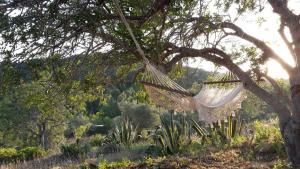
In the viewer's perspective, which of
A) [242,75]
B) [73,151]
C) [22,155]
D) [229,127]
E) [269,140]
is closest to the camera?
[242,75]

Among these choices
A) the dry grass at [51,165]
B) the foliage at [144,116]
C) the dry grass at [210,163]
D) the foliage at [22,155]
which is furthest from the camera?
the foliage at [144,116]

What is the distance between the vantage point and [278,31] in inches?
254

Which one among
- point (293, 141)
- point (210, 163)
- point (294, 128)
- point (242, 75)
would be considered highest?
point (242, 75)

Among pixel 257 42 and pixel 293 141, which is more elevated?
pixel 257 42

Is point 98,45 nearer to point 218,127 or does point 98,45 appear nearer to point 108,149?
point 218,127

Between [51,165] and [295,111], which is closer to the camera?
[295,111]

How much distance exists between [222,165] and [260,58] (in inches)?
83.6

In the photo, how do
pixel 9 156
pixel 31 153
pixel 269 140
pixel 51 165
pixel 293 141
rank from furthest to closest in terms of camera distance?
1. pixel 9 156
2. pixel 31 153
3. pixel 51 165
4. pixel 269 140
5. pixel 293 141

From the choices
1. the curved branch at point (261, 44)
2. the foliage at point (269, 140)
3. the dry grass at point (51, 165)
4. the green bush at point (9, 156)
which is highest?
the curved branch at point (261, 44)

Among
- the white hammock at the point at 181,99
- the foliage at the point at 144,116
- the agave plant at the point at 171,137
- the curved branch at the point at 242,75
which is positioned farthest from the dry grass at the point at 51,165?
the foliage at the point at 144,116

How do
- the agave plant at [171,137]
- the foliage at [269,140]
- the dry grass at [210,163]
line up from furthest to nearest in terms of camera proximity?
the agave plant at [171,137] → the foliage at [269,140] → the dry grass at [210,163]

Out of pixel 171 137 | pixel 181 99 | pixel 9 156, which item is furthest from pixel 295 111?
pixel 9 156

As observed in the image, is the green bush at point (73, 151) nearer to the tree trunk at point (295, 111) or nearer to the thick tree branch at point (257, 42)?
the thick tree branch at point (257, 42)

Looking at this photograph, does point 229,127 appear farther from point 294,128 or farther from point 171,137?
point 294,128
